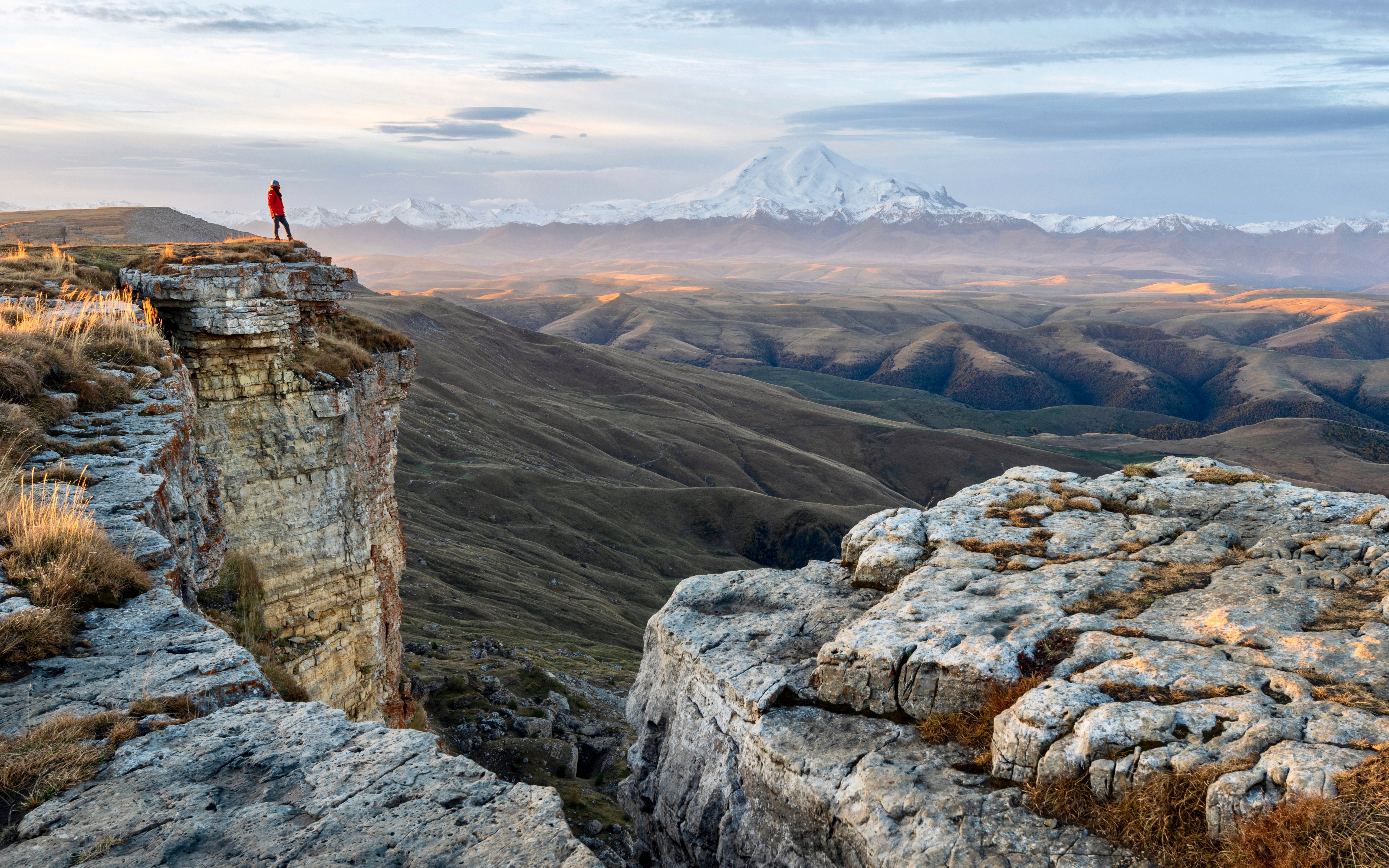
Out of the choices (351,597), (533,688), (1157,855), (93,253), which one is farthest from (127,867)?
(533,688)

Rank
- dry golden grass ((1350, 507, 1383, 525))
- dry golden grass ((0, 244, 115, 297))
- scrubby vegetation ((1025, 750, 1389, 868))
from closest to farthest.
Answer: scrubby vegetation ((1025, 750, 1389, 868)) → dry golden grass ((1350, 507, 1383, 525)) → dry golden grass ((0, 244, 115, 297))

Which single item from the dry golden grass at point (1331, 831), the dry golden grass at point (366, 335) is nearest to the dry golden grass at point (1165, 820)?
the dry golden grass at point (1331, 831)

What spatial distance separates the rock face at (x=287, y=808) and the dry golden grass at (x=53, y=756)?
108 millimetres

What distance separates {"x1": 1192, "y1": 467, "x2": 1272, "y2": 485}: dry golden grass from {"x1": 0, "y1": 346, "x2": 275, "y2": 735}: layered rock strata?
18.4 m

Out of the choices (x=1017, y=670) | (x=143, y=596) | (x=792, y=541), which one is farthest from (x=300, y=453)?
(x=792, y=541)

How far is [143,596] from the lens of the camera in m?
8.80

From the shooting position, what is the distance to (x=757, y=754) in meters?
11.8

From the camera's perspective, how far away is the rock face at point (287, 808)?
6.12 metres

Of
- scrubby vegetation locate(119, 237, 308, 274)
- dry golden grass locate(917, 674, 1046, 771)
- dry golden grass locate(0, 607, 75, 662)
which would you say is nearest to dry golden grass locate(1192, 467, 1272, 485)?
dry golden grass locate(917, 674, 1046, 771)

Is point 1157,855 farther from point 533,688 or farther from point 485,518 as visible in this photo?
point 485,518

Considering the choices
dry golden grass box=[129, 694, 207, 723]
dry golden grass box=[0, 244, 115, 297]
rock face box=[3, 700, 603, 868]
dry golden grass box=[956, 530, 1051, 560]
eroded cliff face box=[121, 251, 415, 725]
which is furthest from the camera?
eroded cliff face box=[121, 251, 415, 725]

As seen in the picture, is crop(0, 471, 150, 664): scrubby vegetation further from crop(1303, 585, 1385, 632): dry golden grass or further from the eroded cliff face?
crop(1303, 585, 1385, 632): dry golden grass

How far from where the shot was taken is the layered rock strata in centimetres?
736

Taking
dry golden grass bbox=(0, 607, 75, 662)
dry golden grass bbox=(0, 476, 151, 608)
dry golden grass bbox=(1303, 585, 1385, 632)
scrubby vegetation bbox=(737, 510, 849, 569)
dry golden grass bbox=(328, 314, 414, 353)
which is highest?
dry golden grass bbox=(328, 314, 414, 353)
